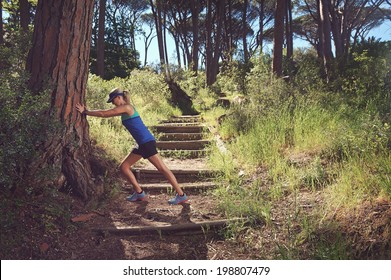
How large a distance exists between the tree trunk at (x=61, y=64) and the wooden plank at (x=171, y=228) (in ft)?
2.81

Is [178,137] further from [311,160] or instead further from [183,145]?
[311,160]

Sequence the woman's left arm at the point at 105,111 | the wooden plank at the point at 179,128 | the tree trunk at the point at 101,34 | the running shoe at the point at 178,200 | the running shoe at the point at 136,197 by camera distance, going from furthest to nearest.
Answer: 1. the tree trunk at the point at 101,34
2. the wooden plank at the point at 179,128
3. the running shoe at the point at 136,197
4. the running shoe at the point at 178,200
5. the woman's left arm at the point at 105,111

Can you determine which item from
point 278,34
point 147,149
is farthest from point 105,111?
point 278,34

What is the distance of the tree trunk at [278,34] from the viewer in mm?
9086

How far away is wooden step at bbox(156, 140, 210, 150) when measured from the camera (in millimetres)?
6621

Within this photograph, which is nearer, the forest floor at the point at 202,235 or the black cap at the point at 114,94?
the forest floor at the point at 202,235

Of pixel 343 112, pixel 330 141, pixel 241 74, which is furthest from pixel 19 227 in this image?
pixel 241 74

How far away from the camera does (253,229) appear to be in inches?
124

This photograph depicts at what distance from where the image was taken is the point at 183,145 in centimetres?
670

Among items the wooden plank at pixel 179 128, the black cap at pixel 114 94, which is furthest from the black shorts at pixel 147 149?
the wooden plank at pixel 179 128

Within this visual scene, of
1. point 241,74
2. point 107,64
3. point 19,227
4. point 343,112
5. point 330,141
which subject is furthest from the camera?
point 107,64

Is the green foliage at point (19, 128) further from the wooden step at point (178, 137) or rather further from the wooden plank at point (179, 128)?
the wooden plank at point (179, 128)
